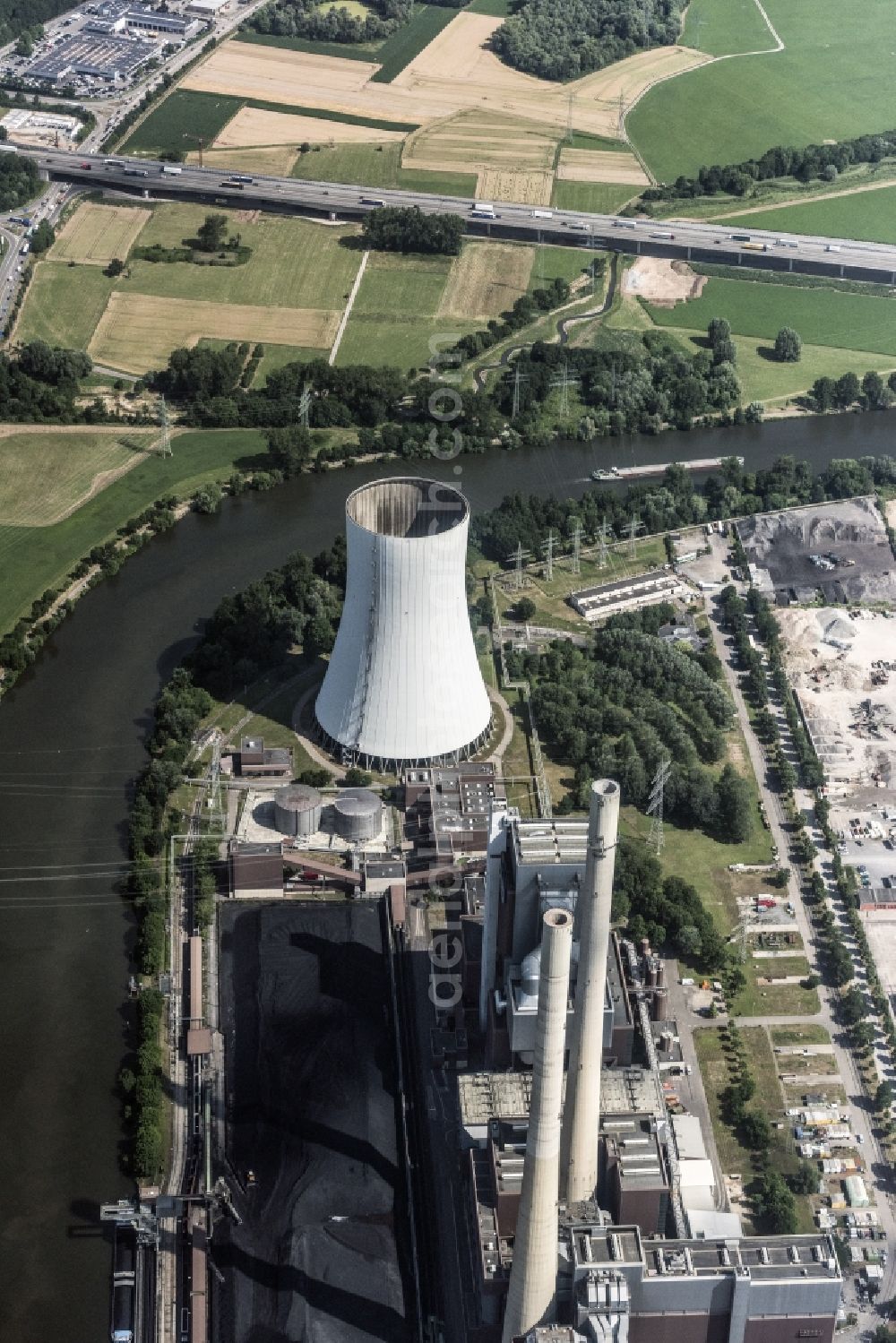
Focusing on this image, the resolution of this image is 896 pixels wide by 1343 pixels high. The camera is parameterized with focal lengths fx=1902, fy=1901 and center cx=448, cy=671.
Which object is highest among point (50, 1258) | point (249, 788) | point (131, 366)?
point (131, 366)

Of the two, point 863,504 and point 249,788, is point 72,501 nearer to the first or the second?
point 249,788

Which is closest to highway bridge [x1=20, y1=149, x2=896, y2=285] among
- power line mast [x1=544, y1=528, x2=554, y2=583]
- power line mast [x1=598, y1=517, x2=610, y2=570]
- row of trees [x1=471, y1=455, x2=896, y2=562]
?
row of trees [x1=471, y1=455, x2=896, y2=562]

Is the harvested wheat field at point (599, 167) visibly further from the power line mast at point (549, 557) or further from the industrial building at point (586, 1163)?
the industrial building at point (586, 1163)

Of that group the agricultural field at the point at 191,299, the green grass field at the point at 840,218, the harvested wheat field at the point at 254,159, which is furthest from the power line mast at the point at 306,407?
the green grass field at the point at 840,218

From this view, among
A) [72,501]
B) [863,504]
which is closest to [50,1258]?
[72,501]

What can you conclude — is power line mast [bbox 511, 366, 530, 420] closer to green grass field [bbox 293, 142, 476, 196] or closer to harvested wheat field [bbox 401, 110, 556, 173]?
green grass field [bbox 293, 142, 476, 196]
